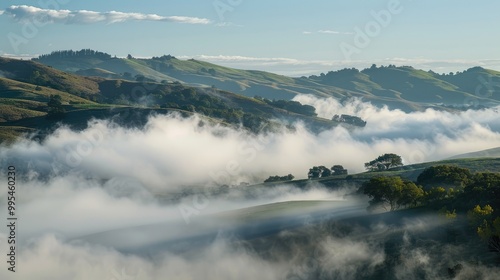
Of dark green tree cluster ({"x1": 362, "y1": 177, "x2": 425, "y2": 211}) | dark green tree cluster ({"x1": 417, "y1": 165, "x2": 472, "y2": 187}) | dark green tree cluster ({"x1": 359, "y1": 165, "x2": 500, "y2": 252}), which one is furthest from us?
dark green tree cluster ({"x1": 417, "y1": 165, "x2": 472, "y2": 187})

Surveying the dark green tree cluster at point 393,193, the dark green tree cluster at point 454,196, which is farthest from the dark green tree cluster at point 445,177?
the dark green tree cluster at point 393,193

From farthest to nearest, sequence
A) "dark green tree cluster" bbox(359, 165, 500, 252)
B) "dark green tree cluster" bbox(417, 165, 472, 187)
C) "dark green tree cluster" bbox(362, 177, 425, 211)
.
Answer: "dark green tree cluster" bbox(417, 165, 472, 187) < "dark green tree cluster" bbox(362, 177, 425, 211) < "dark green tree cluster" bbox(359, 165, 500, 252)

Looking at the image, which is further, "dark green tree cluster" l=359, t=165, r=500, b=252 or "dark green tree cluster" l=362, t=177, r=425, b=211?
"dark green tree cluster" l=362, t=177, r=425, b=211

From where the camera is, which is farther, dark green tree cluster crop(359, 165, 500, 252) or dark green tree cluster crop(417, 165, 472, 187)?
dark green tree cluster crop(417, 165, 472, 187)

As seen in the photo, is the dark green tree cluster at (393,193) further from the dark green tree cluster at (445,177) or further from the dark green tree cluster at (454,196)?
the dark green tree cluster at (445,177)

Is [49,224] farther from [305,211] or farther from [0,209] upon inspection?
[305,211]

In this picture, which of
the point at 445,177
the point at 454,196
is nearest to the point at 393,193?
the point at 454,196

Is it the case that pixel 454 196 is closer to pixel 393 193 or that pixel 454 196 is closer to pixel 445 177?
pixel 393 193

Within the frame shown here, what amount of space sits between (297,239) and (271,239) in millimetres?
5326

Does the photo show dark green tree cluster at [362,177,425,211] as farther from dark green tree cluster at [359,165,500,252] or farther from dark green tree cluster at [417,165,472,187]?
dark green tree cluster at [417,165,472,187]

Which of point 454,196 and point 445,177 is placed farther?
point 445,177

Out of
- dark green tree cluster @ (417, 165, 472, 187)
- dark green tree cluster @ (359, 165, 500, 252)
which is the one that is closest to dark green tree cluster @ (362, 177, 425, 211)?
dark green tree cluster @ (359, 165, 500, 252)

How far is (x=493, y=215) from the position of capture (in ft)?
321

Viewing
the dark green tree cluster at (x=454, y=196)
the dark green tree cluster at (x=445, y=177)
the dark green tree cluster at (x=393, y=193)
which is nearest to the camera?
the dark green tree cluster at (x=454, y=196)
